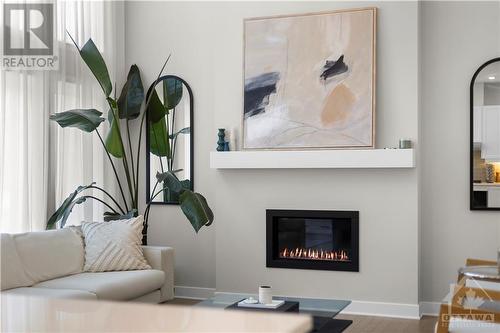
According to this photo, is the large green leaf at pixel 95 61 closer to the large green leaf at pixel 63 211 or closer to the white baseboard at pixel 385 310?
the large green leaf at pixel 63 211

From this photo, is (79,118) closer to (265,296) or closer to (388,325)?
(265,296)

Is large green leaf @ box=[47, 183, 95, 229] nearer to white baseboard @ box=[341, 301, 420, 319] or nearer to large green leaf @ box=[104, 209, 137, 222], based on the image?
large green leaf @ box=[104, 209, 137, 222]

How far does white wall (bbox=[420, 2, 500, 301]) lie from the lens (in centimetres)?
580

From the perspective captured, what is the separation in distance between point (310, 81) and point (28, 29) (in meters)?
2.45

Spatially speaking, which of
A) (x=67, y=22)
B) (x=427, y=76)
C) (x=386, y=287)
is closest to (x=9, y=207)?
(x=67, y=22)

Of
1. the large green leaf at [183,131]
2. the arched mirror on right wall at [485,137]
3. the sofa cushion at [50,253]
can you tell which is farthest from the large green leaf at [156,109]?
the arched mirror on right wall at [485,137]

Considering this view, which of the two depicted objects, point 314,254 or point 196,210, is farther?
point 314,254

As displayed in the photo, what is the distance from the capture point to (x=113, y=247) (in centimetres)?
536

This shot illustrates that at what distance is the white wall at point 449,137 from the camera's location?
5805 millimetres

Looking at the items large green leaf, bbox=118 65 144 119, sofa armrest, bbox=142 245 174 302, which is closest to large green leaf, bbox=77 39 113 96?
large green leaf, bbox=118 65 144 119

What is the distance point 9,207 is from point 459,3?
4.17 m

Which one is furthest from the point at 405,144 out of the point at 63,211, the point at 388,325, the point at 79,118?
the point at 63,211

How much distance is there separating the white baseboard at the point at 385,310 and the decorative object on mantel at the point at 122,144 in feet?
4.95

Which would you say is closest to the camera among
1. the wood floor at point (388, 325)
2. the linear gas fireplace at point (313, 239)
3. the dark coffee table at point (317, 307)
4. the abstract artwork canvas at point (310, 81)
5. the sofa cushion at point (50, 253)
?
the dark coffee table at point (317, 307)
